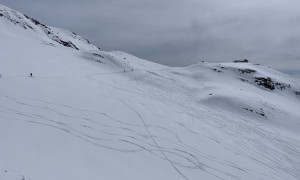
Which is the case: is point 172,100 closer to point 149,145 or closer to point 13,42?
point 149,145

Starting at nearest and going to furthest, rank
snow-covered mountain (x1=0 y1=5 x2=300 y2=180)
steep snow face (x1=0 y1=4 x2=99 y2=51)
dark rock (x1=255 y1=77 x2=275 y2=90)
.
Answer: snow-covered mountain (x1=0 y1=5 x2=300 y2=180) < dark rock (x1=255 y1=77 x2=275 y2=90) < steep snow face (x1=0 y1=4 x2=99 y2=51)

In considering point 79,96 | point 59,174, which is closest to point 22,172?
point 59,174

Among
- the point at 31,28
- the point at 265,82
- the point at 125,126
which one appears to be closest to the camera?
the point at 125,126

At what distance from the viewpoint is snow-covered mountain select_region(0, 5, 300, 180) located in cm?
962

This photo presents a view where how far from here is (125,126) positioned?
13430mm

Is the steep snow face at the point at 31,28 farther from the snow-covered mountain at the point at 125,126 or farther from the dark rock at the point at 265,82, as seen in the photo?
the dark rock at the point at 265,82

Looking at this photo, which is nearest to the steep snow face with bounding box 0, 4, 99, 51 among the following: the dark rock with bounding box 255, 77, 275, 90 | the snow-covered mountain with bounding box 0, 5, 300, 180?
the snow-covered mountain with bounding box 0, 5, 300, 180

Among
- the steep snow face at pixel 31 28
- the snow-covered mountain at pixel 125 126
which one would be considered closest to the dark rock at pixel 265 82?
the snow-covered mountain at pixel 125 126

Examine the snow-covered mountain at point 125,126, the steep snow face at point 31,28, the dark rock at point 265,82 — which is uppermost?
the steep snow face at point 31,28

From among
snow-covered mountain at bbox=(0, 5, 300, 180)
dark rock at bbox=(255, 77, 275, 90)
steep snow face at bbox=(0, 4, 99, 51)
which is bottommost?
snow-covered mountain at bbox=(0, 5, 300, 180)

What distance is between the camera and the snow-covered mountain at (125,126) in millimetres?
9617

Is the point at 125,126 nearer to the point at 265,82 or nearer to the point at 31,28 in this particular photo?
the point at 265,82

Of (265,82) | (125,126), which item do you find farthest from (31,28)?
(125,126)

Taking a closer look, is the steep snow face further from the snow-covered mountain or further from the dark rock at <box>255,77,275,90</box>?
the dark rock at <box>255,77,275,90</box>
